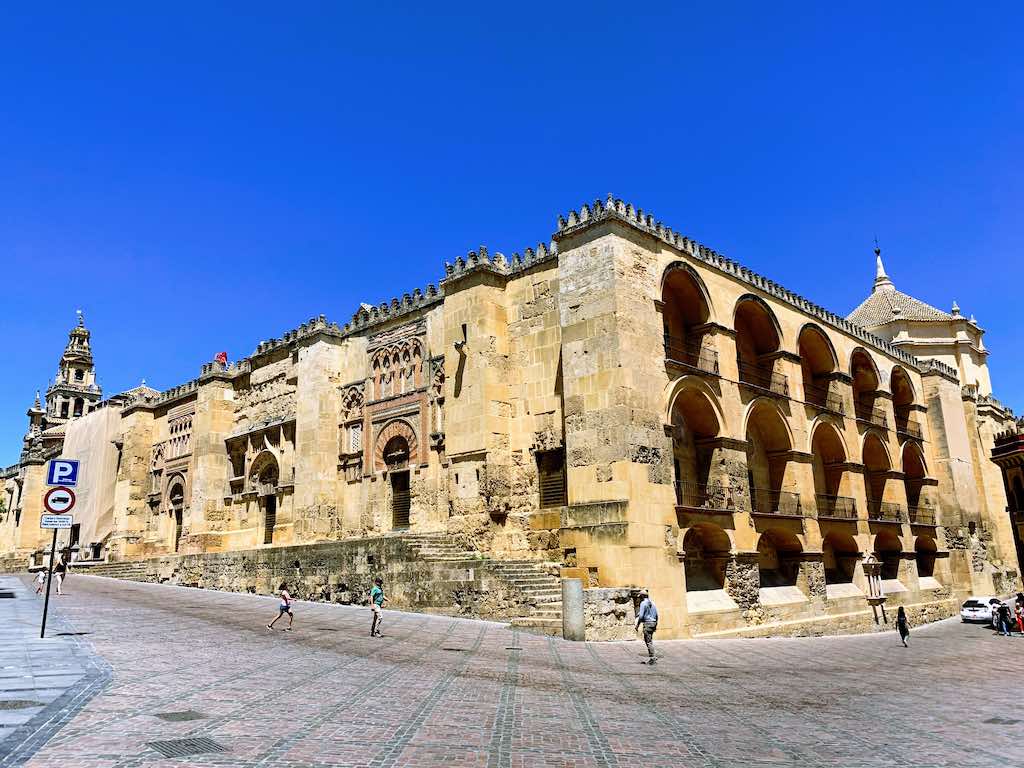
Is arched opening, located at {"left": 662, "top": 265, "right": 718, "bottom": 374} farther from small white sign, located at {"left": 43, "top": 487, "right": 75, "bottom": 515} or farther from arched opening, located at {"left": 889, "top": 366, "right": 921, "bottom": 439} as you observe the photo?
small white sign, located at {"left": 43, "top": 487, "right": 75, "bottom": 515}

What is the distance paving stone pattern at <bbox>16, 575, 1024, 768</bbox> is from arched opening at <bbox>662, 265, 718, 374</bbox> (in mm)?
9254

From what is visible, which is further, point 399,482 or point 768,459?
point 768,459

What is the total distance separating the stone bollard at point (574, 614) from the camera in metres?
16.5

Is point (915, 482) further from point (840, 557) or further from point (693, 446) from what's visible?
point (693, 446)

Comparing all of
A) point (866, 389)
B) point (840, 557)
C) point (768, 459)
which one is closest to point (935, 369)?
point (866, 389)

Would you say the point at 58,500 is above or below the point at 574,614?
above

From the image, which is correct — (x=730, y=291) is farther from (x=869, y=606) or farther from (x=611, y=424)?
(x=869, y=606)

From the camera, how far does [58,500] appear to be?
1276cm

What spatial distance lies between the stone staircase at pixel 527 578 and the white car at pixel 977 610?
1989 cm

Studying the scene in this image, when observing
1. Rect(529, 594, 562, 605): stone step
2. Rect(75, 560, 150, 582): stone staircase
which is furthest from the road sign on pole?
Rect(75, 560, 150, 582): stone staircase

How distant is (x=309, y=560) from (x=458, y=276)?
10261mm

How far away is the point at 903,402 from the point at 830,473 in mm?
9356

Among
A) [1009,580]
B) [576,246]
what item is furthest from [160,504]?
[1009,580]

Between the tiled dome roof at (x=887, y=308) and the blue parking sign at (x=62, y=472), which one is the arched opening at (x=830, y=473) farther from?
the blue parking sign at (x=62, y=472)
